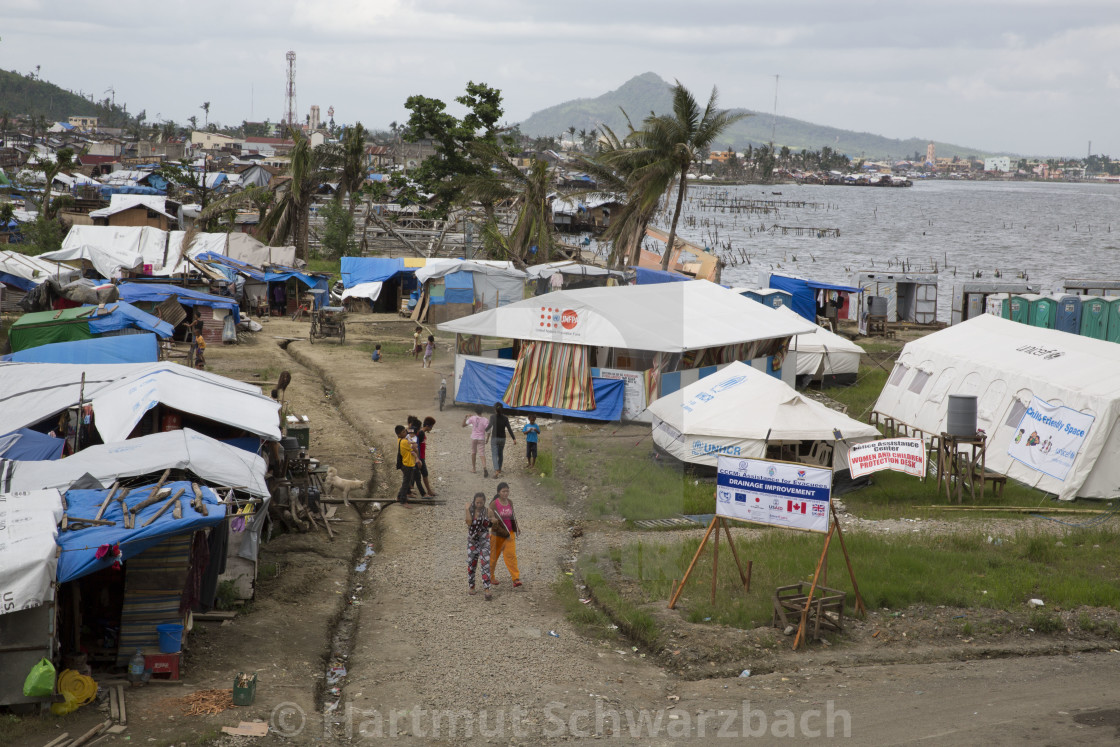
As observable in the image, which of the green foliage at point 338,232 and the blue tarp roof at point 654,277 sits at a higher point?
the green foliage at point 338,232

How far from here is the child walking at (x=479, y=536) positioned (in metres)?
11.3

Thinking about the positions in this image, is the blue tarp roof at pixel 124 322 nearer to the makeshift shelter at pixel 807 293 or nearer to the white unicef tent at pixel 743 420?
the white unicef tent at pixel 743 420

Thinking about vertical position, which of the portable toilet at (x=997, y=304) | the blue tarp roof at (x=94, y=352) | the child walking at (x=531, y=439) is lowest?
the child walking at (x=531, y=439)

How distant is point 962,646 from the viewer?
402 inches

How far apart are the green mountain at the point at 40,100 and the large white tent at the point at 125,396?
184041 millimetres

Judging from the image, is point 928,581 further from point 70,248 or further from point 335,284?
point 70,248

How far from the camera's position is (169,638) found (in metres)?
8.86

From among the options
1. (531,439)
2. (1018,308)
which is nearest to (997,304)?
(1018,308)

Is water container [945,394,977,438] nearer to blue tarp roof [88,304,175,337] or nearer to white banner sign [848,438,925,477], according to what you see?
white banner sign [848,438,925,477]

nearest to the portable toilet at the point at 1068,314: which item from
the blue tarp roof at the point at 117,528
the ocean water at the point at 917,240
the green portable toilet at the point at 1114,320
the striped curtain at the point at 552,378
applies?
the green portable toilet at the point at 1114,320

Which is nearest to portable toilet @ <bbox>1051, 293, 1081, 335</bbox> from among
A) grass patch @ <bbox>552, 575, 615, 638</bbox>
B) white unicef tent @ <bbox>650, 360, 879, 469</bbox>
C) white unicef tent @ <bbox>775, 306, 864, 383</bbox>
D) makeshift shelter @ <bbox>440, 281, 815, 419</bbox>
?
white unicef tent @ <bbox>775, 306, 864, 383</bbox>

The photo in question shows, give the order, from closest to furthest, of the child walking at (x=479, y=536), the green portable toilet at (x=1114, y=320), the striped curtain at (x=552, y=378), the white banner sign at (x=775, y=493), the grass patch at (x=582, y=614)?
the white banner sign at (x=775, y=493), the grass patch at (x=582, y=614), the child walking at (x=479, y=536), the striped curtain at (x=552, y=378), the green portable toilet at (x=1114, y=320)

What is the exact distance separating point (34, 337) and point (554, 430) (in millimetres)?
12685

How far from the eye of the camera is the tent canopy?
65.2 ft
